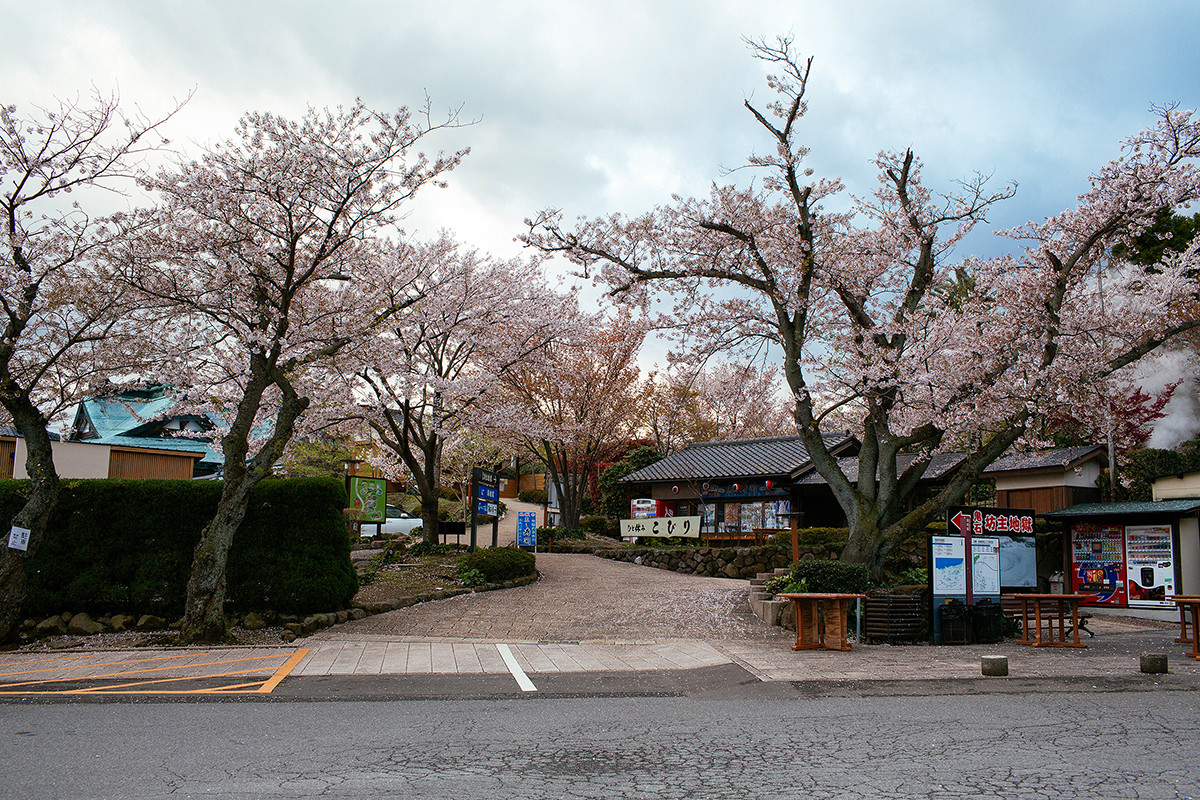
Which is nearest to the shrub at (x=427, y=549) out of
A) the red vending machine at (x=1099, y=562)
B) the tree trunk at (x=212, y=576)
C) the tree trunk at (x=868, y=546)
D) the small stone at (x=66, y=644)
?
the tree trunk at (x=212, y=576)

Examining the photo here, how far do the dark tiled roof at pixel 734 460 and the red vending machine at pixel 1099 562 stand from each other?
844 centimetres

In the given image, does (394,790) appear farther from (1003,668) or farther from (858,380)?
(858,380)

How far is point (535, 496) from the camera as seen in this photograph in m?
48.9

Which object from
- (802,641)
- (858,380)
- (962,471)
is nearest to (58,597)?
(802,641)

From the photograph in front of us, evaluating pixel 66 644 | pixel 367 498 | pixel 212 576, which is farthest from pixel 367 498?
pixel 66 644

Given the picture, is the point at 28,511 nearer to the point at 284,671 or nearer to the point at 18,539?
the point at 18,539

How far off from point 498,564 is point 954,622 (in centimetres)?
887

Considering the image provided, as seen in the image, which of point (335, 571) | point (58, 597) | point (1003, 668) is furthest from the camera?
point (335, 571)

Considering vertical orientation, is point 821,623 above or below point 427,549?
below

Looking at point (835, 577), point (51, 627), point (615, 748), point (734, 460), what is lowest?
point (51, 627)

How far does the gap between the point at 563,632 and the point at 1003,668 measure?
19.9ft

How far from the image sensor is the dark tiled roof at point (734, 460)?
23844mm

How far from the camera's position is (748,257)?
13.3 meters

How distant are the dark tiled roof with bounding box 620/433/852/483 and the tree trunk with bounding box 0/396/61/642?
18.3m
